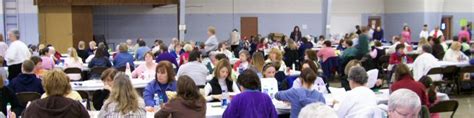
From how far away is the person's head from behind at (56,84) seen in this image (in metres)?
4.61

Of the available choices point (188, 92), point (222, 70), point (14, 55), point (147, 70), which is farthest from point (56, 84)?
point (14, 55)

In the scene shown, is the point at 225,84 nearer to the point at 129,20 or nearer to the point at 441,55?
the point at 441,55

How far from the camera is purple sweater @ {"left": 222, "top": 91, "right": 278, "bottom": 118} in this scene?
5.14 m

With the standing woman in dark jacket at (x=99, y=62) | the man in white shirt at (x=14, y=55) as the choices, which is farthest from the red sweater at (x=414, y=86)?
the man in white shirt at (x=14, y=55)

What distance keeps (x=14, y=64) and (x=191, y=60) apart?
4.13m

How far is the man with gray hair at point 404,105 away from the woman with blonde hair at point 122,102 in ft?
7.15

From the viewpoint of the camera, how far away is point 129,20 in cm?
2214

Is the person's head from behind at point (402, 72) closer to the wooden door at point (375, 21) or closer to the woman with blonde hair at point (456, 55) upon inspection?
the woman with blonde hair at point (456, 55)

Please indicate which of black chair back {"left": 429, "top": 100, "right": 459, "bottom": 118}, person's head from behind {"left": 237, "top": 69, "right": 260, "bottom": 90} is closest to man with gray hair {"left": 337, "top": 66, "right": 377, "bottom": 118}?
person's head from behind {"left": 237, "top": 69, "right": 260, "bottom": 90}

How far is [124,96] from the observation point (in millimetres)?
4734

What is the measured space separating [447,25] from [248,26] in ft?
30.9

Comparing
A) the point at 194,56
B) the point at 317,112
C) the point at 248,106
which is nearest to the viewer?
the point at 317,112

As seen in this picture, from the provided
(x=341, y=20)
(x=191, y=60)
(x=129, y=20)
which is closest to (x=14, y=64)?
(x=191, y=60)

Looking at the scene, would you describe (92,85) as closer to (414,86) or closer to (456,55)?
(414,86)
